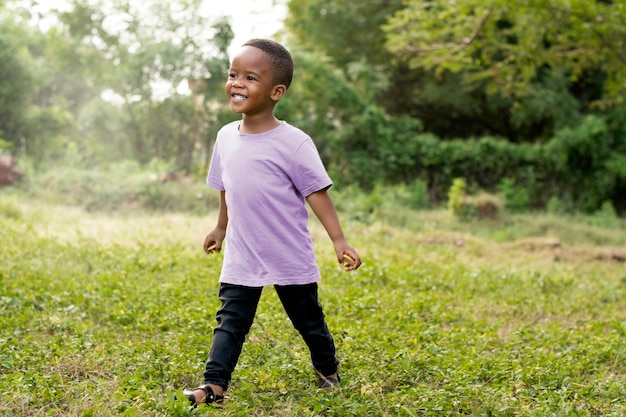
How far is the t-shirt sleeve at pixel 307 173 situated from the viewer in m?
3.39

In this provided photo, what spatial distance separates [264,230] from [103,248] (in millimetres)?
4765

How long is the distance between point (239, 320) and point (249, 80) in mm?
1144

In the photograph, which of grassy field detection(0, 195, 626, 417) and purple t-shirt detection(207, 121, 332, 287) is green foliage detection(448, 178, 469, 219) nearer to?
grassy field detection(0, 195, 626, 417)

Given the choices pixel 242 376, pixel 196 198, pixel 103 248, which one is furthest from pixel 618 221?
pixel 242 376

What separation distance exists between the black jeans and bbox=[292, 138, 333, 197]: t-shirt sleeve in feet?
1.61

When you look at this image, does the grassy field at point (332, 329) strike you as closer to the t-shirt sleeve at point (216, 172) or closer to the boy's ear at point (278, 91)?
the t-shirt sleeve at point (216, 172)

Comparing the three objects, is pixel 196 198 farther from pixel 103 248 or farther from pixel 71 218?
pixel 103 248

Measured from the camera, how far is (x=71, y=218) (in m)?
10.4

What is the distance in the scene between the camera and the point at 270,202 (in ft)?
11.1

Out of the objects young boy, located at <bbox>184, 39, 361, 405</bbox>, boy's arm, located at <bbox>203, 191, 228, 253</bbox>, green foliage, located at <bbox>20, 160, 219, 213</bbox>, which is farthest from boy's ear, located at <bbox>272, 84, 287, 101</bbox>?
green foliage, located at <bbox>20, 160, 219, 213</bbox>

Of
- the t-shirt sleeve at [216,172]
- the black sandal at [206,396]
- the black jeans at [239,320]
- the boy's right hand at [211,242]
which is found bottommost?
the black sandal at [206,396]

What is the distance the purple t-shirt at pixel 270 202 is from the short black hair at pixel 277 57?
235mm

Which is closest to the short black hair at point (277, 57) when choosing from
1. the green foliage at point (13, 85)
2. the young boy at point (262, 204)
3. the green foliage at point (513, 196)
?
the young boy at point (262, 204)

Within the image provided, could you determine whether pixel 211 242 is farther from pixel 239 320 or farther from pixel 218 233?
pixel 239 320
